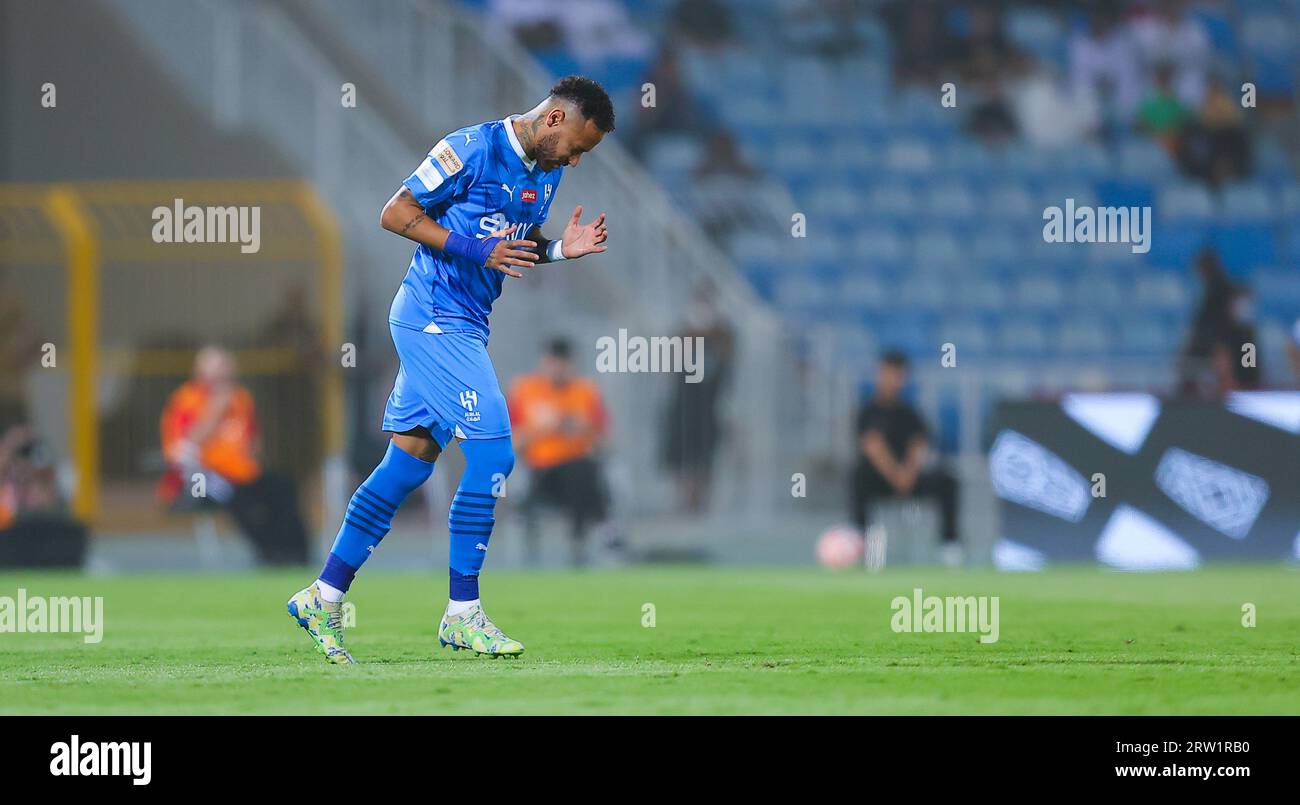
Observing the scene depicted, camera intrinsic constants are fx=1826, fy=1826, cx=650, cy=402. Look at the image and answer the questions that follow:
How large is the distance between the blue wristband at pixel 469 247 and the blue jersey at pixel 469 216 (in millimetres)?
141

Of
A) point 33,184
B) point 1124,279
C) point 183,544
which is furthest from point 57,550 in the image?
point 1124,279

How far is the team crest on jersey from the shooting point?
7148 millimetres

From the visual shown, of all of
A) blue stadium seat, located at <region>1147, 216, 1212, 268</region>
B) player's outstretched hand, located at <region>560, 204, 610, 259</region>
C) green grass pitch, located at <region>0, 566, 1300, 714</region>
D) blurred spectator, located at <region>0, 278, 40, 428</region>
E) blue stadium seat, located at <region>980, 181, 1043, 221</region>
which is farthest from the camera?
blue stadium seat, located at <region>980, 181, 1043, 221</region>

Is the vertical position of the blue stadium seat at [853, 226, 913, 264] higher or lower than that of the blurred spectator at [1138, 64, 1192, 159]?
lower

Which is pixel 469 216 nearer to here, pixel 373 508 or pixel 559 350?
pixel 373 508

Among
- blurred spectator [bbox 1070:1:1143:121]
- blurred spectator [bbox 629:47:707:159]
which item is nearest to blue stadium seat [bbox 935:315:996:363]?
blurred spectator [bbox 1070:1:1143:121]

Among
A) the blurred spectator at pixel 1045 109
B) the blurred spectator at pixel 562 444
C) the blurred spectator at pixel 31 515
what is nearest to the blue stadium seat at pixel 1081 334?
the blurred spectator at pixel 1045 109

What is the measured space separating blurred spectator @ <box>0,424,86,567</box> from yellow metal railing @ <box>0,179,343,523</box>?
67 centimetres

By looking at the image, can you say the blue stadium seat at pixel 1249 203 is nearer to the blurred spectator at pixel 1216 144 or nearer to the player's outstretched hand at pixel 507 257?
the blurred spectator at pixel 1216 144

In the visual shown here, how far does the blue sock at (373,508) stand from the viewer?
285 inches

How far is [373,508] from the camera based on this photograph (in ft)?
23.9

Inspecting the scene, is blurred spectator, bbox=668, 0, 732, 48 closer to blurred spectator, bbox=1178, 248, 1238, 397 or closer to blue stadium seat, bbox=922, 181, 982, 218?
blue stadium seat, bbox=922, 181, 982, 218

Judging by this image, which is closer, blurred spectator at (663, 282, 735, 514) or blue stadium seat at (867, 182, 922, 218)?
blurred spectator at (663, 282, 735, 514)

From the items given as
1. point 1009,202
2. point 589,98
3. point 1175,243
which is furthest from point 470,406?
point 1175,243
